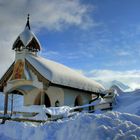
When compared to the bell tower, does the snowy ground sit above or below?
below

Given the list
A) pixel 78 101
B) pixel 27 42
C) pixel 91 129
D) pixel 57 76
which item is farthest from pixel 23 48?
pixel 91 129

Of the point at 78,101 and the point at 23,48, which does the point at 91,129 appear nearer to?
the point at 23,48

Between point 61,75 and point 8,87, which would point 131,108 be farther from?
point 8,87

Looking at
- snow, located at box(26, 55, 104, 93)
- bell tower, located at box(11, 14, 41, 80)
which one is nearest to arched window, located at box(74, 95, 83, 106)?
snow, located at box(26, 55, 104, 93)

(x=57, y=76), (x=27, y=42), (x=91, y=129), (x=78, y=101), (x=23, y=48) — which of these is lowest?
(x=91, y=129)

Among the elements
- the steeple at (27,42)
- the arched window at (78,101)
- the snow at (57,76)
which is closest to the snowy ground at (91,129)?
the snow at (57,76)

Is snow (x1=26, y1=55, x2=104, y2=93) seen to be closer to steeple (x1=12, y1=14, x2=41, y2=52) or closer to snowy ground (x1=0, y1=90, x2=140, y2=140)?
steeple (x1=12, y1=14, x2=41, y2=52)

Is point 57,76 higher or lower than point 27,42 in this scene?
lower

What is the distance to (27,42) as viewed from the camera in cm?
2750

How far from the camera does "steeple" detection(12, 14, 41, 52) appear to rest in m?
27.5

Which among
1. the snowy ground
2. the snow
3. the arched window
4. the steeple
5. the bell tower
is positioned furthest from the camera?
the arched window

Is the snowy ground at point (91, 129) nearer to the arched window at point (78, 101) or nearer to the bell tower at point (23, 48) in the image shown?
the bell tower at point (23, 48)

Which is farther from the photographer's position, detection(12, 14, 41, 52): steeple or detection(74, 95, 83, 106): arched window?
detection(74, 95, 83, 106): arched window

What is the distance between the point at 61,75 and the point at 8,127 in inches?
586
